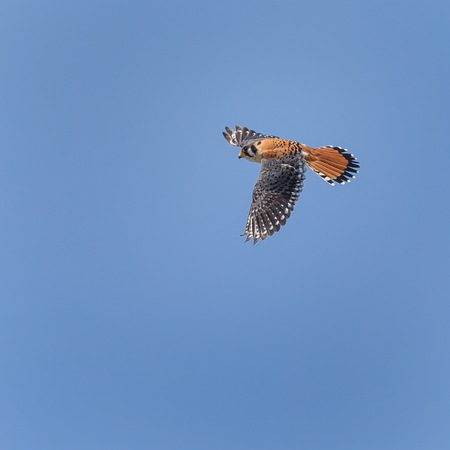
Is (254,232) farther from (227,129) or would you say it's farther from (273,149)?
(227,129)

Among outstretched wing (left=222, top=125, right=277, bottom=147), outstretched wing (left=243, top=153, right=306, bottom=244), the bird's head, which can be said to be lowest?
outstretched wing (left=243, top=153, right=306, bottom=244)

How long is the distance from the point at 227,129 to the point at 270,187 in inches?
121

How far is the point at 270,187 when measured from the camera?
9859mm

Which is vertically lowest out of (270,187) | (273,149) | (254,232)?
(254,232)

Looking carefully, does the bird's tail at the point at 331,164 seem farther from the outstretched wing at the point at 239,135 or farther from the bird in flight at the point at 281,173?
the outstretched wing at the point at 239,135

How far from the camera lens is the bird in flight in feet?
31.6

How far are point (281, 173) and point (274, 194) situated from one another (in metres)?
0.37

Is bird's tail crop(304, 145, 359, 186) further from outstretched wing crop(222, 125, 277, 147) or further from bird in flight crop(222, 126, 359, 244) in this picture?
outstretched wing crop(222, 125, 277, 147)

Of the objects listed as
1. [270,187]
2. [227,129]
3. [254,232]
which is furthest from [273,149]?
[227,129]

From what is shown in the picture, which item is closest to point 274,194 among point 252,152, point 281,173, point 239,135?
point 281,173

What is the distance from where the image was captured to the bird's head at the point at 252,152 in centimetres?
1028

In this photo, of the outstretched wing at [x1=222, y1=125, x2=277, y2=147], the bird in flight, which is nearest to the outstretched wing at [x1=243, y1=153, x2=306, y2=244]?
the bird in flight

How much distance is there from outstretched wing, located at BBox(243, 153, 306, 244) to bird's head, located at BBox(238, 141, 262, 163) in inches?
9.2

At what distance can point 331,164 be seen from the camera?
10.3 m
